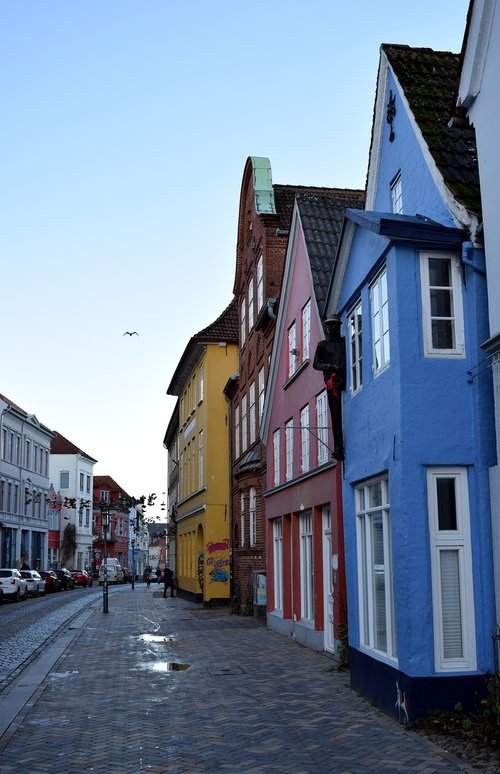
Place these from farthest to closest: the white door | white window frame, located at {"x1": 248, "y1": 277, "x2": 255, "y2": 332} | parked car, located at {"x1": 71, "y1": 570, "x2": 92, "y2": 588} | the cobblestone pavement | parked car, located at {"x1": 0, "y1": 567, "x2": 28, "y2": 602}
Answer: parked car, located at {"x1": 71, "y1": 570, "x2": 92, "y2": 588}, parked car, located at {"x1": 0, "y1": 567, "x2": 28, "y2": 602}, white window frame, located at {"x1": 248, "y1": 277, "x2": 255, "y2": 332}, the white door, the cobblestone pavement

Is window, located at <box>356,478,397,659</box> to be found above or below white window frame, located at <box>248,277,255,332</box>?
below

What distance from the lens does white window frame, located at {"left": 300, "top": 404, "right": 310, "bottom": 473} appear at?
18094mm

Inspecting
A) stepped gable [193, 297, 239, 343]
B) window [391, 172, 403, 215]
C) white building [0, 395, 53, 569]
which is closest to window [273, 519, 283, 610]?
window [391, 172, 403, 215]

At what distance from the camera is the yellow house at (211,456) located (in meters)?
31.9

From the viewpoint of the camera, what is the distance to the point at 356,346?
39.5 feet

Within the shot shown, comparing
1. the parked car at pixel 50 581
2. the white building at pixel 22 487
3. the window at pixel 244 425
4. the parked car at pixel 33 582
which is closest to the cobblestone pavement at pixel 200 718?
the window at pixel 244 425

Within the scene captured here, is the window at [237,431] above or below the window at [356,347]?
above

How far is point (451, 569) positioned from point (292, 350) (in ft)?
33.4

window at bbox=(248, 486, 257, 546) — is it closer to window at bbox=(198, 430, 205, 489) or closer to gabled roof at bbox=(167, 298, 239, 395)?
window at bbox=(198, 430, 205, 489)

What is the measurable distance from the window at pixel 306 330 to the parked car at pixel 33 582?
29136 mm

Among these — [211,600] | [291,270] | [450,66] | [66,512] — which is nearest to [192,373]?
[211,600]

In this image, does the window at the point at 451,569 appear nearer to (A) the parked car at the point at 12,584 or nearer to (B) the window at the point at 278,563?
(B) the window at the point at 278,563

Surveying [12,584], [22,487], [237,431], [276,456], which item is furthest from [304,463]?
[22,487]

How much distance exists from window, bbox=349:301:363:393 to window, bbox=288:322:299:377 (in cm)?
652
